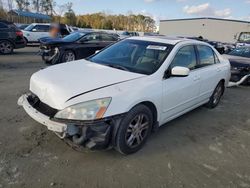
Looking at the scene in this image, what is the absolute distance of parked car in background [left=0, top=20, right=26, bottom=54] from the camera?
12.0m

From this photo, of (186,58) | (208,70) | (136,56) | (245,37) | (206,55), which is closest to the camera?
(136,56)

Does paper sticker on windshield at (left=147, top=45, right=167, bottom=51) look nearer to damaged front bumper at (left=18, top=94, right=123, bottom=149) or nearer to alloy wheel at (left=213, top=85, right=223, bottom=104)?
damaged front bumper at (left=18, top=94, right=123, bottom=149)

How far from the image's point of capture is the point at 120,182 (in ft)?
9.49

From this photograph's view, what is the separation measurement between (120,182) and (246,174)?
67.0 inches

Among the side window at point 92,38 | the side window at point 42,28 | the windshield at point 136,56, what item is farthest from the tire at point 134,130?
the side window at point 42,28

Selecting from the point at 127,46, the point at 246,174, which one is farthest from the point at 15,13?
the point at 246,174

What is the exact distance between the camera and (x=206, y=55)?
5117mm

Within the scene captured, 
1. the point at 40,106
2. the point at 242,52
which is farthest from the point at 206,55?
Result: the point at 242,52

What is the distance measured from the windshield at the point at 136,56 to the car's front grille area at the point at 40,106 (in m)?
1.26

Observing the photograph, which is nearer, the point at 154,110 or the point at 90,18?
the point at 154,110

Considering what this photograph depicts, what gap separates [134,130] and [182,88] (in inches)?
47.6

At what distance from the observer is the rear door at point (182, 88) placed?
12.5 ft

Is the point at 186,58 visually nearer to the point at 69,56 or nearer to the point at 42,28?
the point at 69,56

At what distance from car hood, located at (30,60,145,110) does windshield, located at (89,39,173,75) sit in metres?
0.23
